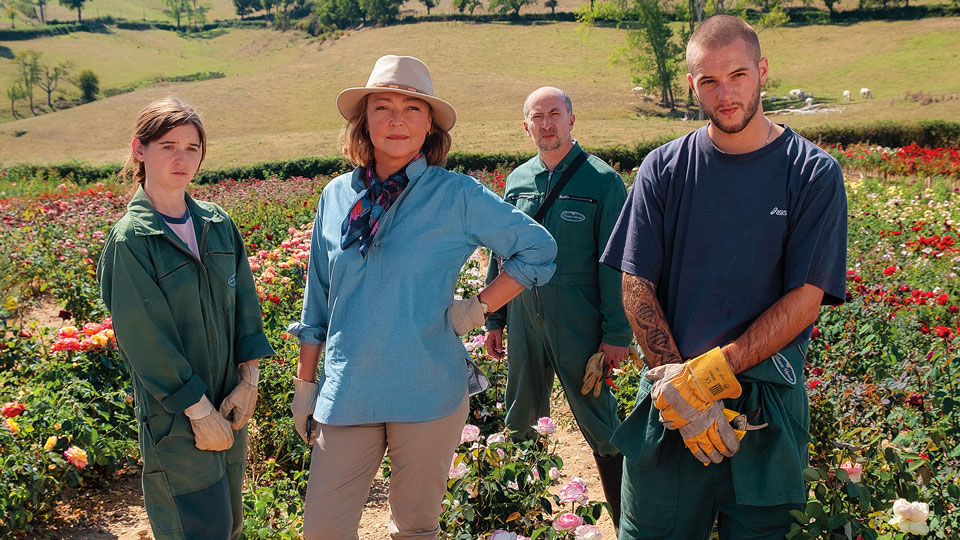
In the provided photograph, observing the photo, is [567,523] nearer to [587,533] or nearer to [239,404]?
[587,533]

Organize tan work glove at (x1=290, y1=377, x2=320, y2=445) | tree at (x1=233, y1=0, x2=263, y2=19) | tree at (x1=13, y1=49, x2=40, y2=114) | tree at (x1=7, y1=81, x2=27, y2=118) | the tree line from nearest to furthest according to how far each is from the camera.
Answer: tan work glove at (x1=290, y1=377, x2=320, y2=445) → tree at (x1=7, y1=81, x2=27, y2=118) → the tree line → tree at (x1=13, y1=49, x2=40, y2=114) → tree at (x1=233, y1=0, x2=263, y2=19)

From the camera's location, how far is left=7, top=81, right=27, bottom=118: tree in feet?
203

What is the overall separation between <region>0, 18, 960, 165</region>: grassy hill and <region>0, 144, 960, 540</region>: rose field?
807 inches

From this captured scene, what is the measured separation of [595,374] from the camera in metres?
3.23

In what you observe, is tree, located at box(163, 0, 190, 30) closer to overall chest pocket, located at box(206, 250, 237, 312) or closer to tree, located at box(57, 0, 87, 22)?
tree, located at box(57, 0, 87, 22)

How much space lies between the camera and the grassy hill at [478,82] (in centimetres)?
3331

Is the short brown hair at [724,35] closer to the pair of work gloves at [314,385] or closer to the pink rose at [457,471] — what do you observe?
the pair of work gloves at [314,385]

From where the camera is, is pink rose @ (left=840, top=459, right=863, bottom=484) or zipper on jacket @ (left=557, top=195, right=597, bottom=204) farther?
zipper on jacket @ (left=557, top=195, right=597, bottom=204)

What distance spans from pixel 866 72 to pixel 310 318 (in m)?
54.2

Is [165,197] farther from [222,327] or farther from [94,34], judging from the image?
[94,34]

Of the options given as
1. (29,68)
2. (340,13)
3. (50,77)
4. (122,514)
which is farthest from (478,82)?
(122,514)

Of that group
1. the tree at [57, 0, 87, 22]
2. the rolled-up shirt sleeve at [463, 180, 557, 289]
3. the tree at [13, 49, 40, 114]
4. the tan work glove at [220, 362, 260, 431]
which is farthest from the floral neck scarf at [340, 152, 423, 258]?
the tree at [57, 0, 87, 22]

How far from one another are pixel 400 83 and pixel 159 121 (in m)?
0.81

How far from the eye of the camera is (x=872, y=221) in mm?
8852
